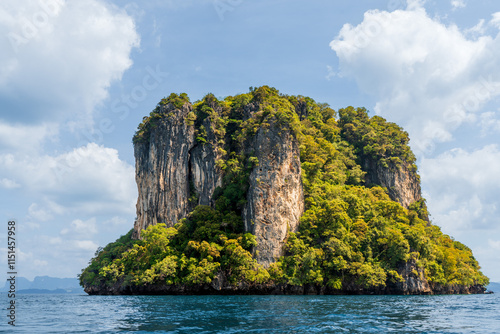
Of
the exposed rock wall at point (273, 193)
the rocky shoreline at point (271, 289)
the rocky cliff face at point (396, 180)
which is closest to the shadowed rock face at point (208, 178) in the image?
the exposed rock wall at point (273, 193)

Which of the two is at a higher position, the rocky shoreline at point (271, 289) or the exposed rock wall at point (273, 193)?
the exposed rock wall at point (273, 193)

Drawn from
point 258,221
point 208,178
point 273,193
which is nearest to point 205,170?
point 208,178

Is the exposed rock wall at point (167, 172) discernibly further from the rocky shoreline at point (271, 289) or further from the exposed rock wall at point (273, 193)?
the exposed rock wall at point (273, 193)

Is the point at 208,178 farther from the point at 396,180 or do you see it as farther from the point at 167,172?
the point at 396,180

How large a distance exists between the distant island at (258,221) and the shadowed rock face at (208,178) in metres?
0.20

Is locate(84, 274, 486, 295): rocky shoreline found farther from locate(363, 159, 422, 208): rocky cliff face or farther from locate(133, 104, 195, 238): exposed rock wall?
locate(363, 159, 422, 208): rocky cliff face

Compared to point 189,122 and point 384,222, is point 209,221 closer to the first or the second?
point 189,122

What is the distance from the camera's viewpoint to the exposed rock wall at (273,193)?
62.6 m

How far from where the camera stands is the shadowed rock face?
210 ft

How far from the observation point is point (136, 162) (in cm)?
8669

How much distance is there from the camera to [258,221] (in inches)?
2498

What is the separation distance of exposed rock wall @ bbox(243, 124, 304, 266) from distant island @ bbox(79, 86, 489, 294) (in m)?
0.17

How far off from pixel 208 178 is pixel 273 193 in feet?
56.3

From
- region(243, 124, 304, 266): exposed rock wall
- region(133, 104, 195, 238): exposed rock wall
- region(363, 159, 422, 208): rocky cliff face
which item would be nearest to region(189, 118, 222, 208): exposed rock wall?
region(133, 104, 195, 238): exposed rock wall
